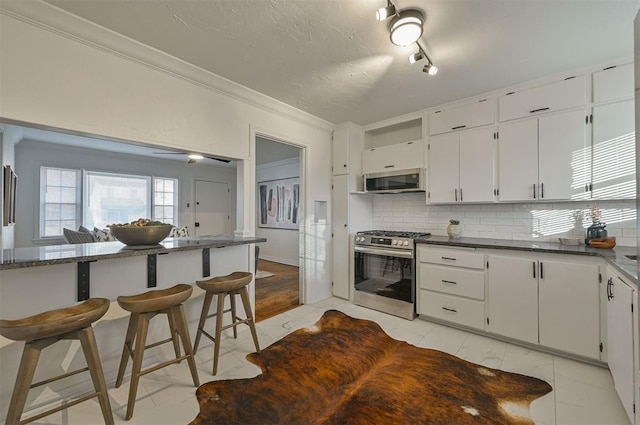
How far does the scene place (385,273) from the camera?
11.0 ft

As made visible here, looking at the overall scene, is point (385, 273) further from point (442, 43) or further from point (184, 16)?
point (184, 16)

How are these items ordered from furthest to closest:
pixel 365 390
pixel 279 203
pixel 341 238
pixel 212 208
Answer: pixel 212 208
pixel 279 203
pixel 341 238
pixel 365 390

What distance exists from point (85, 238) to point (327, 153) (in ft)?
12.5

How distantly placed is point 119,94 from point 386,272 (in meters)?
3.17

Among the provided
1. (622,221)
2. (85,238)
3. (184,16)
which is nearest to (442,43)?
(184,16)

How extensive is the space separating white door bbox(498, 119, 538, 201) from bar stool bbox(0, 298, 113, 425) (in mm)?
3514

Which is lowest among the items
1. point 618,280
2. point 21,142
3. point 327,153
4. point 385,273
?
point 385,273

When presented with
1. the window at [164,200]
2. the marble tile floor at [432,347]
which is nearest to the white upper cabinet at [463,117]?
the marble tile floor at [432,347]

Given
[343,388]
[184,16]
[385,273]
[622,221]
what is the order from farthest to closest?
[385,273] < [622,221] < [343,388] < [184,16]

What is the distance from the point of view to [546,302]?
2.32m

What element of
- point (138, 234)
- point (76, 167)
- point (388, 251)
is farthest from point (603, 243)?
point (76, 167)

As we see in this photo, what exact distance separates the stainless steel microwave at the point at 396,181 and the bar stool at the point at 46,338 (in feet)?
10.1

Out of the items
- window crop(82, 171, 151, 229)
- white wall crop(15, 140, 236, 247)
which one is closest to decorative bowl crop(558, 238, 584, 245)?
white wall crop(15, 140, 236, 247)

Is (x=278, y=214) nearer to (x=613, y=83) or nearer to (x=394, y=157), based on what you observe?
(x=394, y=157)
